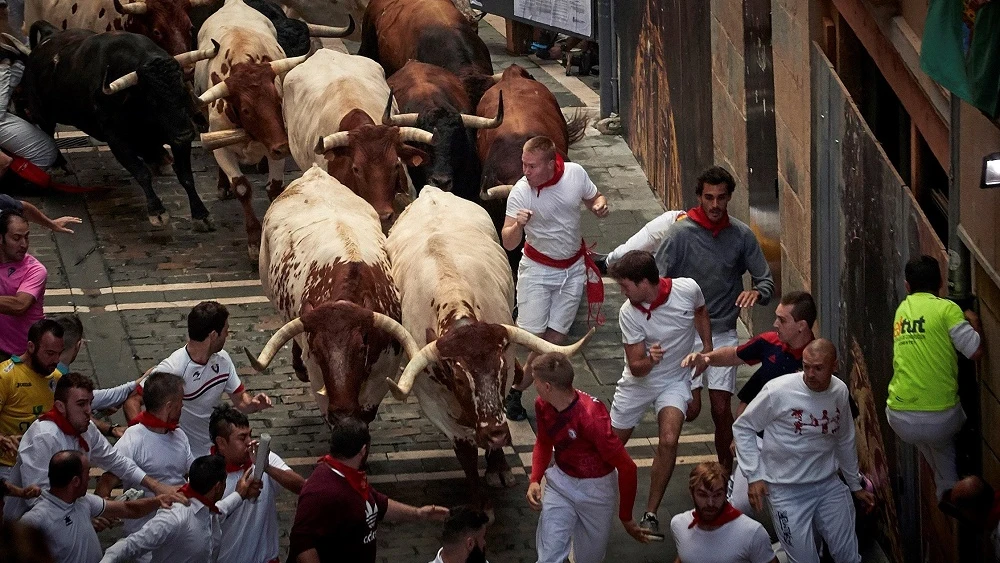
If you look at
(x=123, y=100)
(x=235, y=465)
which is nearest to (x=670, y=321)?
(x=235, y=465)

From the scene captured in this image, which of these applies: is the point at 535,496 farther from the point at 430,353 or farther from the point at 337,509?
the point at 430,353

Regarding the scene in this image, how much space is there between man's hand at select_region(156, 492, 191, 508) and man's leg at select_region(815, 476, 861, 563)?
3.55 metres

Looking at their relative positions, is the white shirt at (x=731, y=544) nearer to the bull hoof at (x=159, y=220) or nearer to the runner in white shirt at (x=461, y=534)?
the runner in white shirt at (x=461, y=534)

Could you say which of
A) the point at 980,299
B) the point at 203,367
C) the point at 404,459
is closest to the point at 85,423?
the point at 203,367

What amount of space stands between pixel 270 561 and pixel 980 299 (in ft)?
13.3

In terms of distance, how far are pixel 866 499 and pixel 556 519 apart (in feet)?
5.85

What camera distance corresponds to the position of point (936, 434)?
8.23 m

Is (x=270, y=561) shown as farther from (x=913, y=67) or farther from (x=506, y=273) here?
(x=913, y=67)

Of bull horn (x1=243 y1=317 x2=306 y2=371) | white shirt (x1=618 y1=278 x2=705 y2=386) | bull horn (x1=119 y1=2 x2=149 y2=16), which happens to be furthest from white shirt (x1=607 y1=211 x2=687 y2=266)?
bull horn (x1=119 y1=2 x2=149 y2=16)

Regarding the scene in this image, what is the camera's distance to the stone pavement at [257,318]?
10.7 meters

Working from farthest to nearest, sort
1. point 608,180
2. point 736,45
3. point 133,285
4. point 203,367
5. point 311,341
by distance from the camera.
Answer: point 608,180 < point 133,285 < point 736,45 < point 311,341 < point 203,367

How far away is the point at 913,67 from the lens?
28.9 feet

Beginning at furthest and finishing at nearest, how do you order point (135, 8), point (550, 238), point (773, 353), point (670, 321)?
point (135, 8)
point (550, 238)
point (670, 321)
point (773, 353)

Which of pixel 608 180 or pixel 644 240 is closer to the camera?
pixel 644 240
